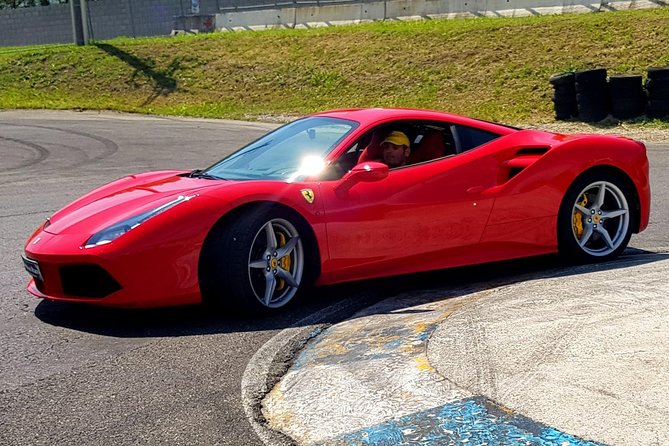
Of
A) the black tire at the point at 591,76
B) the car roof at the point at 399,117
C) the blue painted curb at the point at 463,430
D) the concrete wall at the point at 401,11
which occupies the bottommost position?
the blue painted curb at the point at 463,430

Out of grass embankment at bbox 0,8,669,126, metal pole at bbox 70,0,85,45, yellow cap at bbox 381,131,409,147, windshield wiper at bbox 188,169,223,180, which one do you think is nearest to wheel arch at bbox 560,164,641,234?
yellow cap at bbox 381,131,409,147

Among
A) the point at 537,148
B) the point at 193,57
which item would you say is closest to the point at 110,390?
the point at 537,148

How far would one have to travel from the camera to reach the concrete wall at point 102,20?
44.2 meters

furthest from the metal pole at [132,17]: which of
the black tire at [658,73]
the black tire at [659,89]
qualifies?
the black tire at [658,73]

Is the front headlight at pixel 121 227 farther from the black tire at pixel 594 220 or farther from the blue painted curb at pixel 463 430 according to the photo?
the black tire at pixel 594 220

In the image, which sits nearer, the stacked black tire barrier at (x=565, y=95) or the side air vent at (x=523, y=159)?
the side air vent at (x=523, y=159)

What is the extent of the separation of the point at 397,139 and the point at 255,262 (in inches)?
56.3

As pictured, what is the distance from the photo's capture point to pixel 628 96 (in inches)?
702

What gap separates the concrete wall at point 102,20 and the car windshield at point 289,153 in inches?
1412

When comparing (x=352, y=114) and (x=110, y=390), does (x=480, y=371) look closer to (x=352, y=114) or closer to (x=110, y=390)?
(x=110, y=390)

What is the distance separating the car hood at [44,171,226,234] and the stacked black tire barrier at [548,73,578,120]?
13764 millimetres

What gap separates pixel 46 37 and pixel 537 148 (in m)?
46.1

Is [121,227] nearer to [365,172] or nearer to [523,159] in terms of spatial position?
[365,172]

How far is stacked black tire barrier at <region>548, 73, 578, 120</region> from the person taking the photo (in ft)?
61.2
